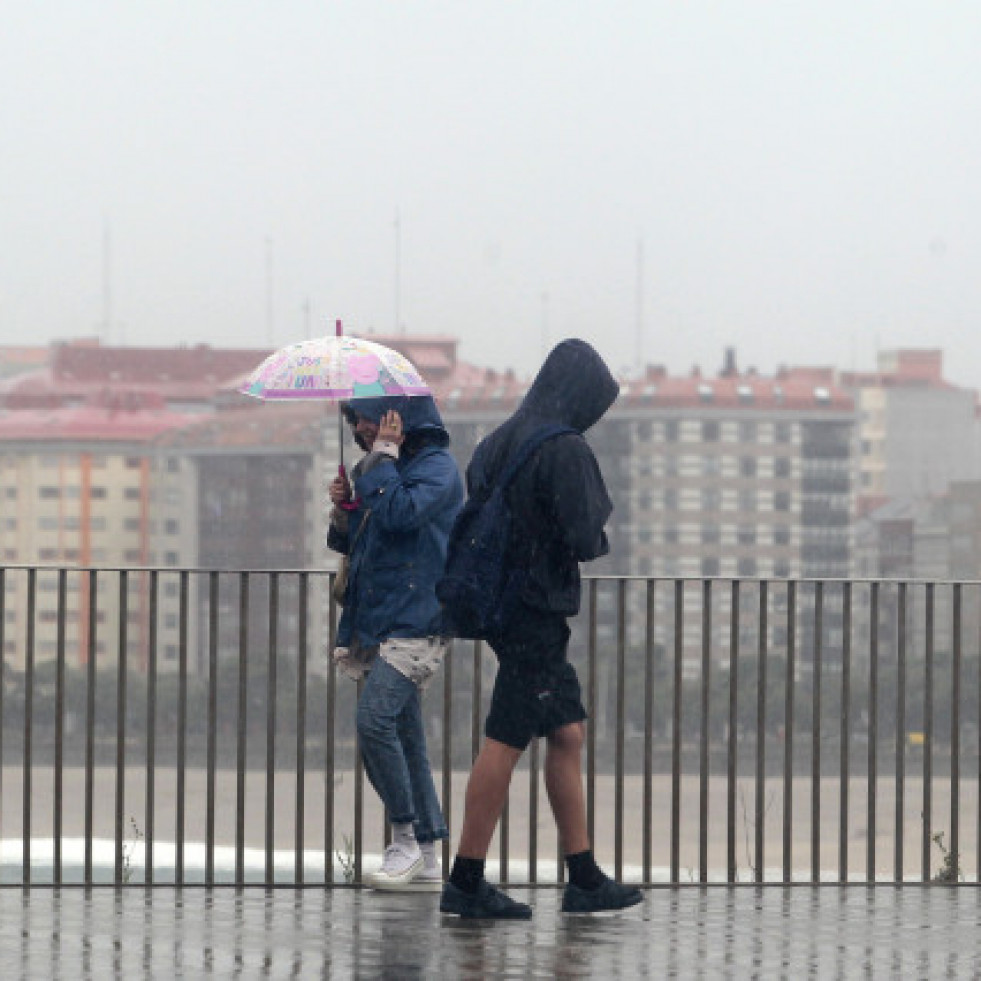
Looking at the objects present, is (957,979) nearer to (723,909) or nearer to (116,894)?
(723,909)

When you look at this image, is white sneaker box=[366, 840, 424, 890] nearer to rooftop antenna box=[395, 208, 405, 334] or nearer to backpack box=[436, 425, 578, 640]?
backpack box=[436, 425, 578, 640]

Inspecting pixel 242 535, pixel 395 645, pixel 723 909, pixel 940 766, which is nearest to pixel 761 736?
pixel 723 909

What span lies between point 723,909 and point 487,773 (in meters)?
0.84

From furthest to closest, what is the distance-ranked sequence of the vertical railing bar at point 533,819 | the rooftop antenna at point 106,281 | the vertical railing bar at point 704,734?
the rooftop antenna at point 106,281, the vertical railing bar at point 533,819, the vertical railing bar at point 704,734

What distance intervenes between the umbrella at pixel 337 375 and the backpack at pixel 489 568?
1.57ft

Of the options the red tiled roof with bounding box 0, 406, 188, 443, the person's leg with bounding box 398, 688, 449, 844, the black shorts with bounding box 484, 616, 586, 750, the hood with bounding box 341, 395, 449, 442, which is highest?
the red tiled roof with bounding box 0, 406, 188, 443

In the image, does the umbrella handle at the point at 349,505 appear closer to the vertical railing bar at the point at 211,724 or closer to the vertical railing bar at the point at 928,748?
the vertical railing bar at the point at 211,724

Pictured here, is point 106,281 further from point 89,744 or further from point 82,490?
point 89,744

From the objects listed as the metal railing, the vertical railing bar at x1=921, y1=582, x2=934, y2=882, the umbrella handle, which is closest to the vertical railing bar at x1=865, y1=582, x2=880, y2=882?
the metal railing

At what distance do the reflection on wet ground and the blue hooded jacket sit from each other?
2.45 ft

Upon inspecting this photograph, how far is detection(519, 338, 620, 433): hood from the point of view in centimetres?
584

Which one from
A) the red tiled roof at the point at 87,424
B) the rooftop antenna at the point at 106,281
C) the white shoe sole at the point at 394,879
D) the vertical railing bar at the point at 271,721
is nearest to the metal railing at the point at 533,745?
the vertical railing bar at the point at 271,721

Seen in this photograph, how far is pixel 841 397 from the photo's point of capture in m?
169

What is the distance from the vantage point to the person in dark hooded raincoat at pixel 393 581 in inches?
244
